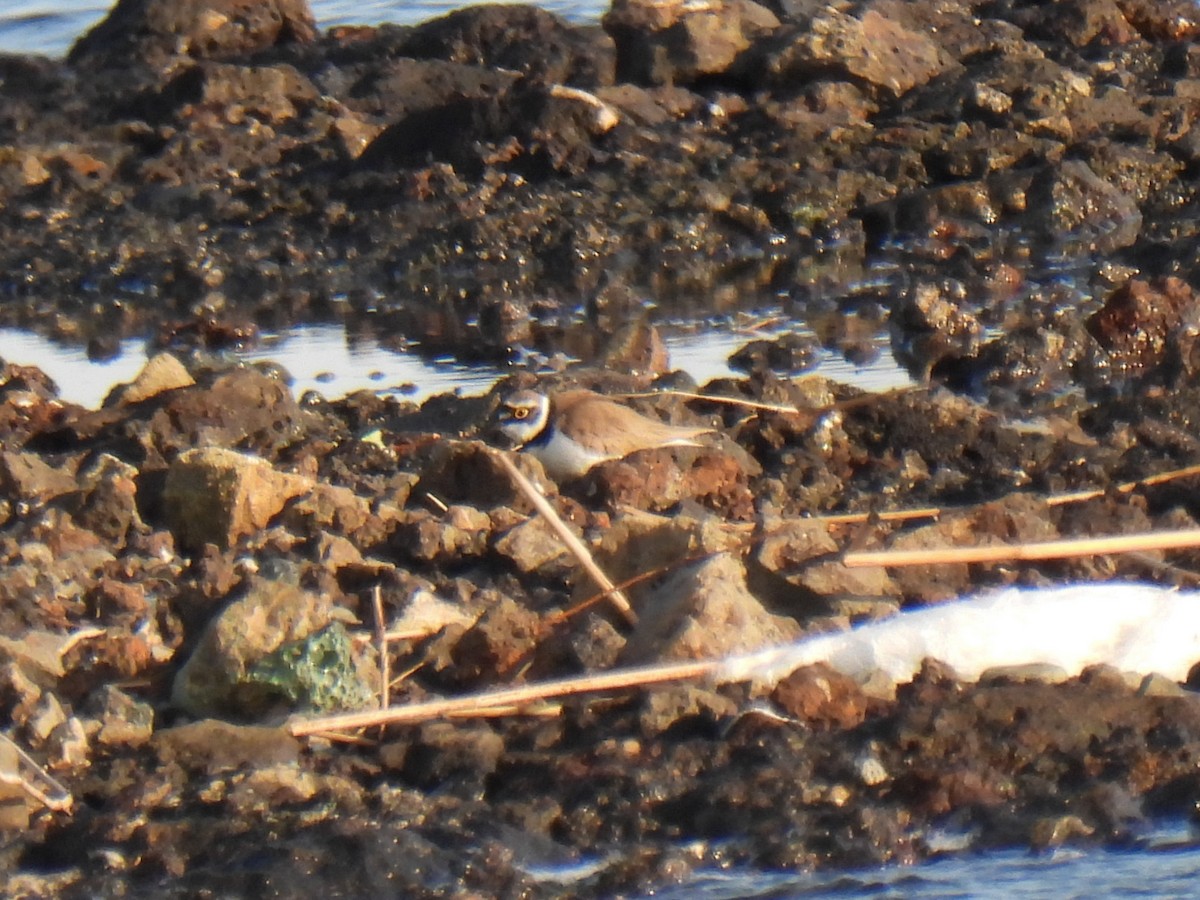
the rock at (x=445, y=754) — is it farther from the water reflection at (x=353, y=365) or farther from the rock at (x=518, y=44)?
the rock at (x=518, y=44)

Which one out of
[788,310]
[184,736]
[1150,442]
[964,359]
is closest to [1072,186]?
[788,310]

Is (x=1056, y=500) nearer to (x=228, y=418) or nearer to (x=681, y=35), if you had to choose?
(x=228, y=418)

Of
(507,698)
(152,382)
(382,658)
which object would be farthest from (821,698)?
(152,382)

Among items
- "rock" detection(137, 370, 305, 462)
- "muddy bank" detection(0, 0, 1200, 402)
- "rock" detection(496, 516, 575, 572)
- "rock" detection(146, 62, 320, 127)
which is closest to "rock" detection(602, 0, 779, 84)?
"muddy bank" detection(0, 0, 1200, 402)

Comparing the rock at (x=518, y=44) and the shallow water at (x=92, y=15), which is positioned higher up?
the rock at (x=518, y=44)

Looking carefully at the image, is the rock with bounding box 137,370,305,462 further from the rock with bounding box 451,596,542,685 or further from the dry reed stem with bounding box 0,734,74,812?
the dry reed stem with bounding box 0,734,74,812

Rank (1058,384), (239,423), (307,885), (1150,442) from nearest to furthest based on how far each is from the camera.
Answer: (307,885) → (1150,442) → (239,423) → (1058,384)

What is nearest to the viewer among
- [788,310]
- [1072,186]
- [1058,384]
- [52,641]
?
[52,641]

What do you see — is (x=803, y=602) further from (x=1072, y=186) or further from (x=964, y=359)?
(x=1072, y=186)

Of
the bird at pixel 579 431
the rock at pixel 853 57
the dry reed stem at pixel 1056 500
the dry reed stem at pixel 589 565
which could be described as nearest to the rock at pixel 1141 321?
the dry reed stem at pixel 1056 500
